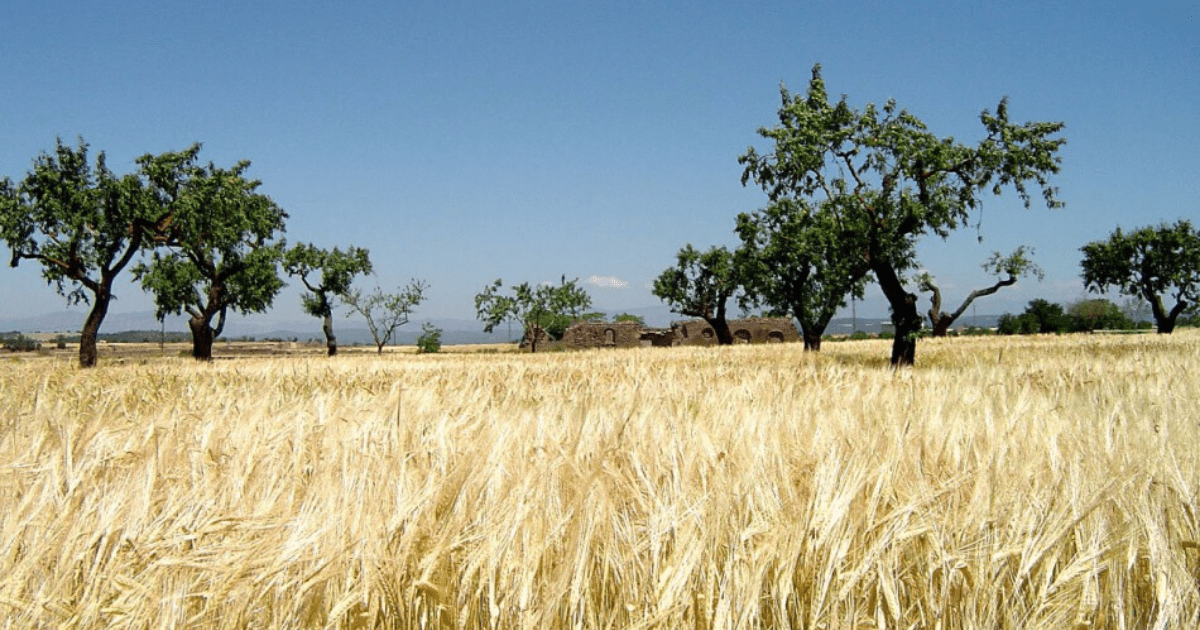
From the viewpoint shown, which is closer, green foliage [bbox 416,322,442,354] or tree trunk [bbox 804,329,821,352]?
tree trunk [bbox 804,329,821,352]

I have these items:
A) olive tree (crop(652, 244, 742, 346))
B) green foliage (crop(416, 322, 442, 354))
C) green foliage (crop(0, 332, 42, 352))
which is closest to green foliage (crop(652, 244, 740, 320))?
olive tree (crop(652, 244, 742, 346))

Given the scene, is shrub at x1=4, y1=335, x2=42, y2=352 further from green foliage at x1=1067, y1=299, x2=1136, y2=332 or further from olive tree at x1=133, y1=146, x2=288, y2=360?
green foliage at x1=1067, y1=299, x2=1136, y2=332

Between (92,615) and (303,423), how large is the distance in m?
1.51

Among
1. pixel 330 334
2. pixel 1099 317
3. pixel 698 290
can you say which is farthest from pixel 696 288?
pixel 1099 317

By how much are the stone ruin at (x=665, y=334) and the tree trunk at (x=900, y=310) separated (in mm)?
51474

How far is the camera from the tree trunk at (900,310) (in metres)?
15.0

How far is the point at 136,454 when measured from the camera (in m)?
2.30

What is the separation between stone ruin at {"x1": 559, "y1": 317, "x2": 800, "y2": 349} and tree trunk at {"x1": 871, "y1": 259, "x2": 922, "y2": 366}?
51474 mm

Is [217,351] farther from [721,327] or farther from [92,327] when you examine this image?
[721,327]

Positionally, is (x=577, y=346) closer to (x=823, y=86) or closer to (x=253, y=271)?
(x=253, y=271)

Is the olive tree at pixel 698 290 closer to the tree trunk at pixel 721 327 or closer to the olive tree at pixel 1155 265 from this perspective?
the tree trunk at pixel 721 327

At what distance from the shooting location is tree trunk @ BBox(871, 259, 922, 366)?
15029mm

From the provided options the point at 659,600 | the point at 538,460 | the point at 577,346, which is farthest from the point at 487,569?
the point at 577,346

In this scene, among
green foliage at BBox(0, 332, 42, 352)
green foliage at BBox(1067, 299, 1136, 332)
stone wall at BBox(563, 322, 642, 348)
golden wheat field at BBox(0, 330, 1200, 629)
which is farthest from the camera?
green foliage at BBox(1067, 299, 1136, 332)
